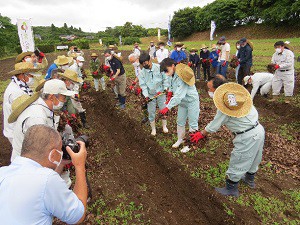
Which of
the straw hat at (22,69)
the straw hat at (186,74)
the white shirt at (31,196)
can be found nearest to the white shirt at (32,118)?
the white shirt at (31,196)

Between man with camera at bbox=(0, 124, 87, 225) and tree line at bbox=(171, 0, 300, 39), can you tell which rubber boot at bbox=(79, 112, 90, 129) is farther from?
tree line at bbox=(171, 0, 300, 39)

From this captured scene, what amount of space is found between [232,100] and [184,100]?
168 centimetres

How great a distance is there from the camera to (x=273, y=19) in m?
29.4

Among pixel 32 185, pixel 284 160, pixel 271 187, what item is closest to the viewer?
pixel 32 185

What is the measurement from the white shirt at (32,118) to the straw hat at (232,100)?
2.48m

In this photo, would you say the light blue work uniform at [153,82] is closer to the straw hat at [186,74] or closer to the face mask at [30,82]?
the straw hat at [186,74]

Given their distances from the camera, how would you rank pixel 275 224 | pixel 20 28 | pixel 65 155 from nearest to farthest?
1. pixel 65 155
2. pixel 275 224
3. pixel 20 28

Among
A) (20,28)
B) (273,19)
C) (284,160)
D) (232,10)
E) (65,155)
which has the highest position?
(232,10)

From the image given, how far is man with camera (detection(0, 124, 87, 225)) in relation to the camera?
1.46 m

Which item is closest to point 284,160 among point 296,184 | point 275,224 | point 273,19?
point 296,184

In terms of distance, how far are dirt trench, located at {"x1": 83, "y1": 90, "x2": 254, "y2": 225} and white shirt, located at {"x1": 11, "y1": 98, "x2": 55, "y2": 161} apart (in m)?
1.94

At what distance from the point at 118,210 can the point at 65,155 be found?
2040 mm

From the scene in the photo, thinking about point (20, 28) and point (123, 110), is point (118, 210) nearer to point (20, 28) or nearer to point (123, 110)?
point (123, 110)

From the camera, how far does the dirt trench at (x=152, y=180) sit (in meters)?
3.74
